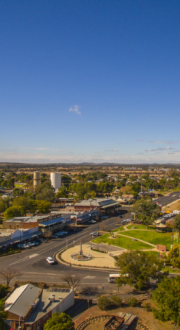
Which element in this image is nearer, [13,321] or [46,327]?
[46,327]

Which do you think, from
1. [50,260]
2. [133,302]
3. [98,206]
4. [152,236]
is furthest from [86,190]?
[133,302]

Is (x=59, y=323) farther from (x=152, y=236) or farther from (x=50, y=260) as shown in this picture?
(x=152, y=236)

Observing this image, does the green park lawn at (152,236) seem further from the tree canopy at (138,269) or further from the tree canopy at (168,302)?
the tree canopy at (168,302)

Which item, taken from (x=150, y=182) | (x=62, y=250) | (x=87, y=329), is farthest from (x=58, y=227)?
(x=150, y=182)

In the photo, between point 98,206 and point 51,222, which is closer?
point 51,222

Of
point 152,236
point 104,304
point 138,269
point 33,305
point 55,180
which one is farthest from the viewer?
point 55,180

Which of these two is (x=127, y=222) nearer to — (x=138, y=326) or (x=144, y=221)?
(x=144, y=221)
